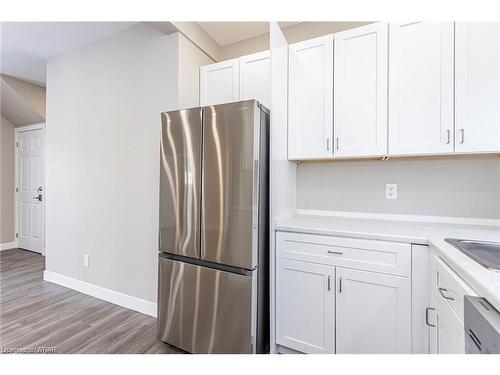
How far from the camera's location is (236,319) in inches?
61.7

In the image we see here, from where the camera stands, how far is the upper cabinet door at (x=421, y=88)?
1.54 meters

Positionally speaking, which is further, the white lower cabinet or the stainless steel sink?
the white lower cabinet

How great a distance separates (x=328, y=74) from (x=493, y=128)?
1.05 meters

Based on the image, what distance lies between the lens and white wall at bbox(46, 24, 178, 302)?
2.32m

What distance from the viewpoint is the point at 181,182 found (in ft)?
5.79

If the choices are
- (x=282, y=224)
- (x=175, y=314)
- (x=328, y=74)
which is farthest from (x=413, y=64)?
(x=175, y=314)

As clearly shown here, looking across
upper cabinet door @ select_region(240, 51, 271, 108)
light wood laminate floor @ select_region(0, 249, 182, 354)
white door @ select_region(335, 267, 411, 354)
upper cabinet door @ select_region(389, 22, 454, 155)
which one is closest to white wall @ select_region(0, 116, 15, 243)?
light wood laminate floor @ select_region(0, 249, 182, 354)

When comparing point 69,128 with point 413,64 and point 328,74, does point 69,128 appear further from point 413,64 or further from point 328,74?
point 413,64

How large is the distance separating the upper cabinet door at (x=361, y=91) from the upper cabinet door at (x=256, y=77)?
562 mm

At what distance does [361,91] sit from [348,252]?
1.11 m

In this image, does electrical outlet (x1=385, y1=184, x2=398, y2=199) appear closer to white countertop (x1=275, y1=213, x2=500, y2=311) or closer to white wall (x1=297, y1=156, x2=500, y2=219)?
white wall (x1=297, y1=156, x2=500, y2=219)

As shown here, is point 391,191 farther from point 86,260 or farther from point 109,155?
point 86,260

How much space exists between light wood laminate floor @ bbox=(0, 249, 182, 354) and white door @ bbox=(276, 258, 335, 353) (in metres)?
0.82

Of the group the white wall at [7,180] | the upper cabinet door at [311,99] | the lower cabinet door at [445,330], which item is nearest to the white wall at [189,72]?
the upper cabinet door at [311,99]
